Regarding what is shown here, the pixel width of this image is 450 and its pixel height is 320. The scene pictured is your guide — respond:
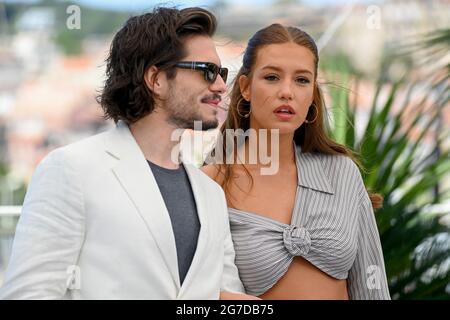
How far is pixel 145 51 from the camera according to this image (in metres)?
2.06

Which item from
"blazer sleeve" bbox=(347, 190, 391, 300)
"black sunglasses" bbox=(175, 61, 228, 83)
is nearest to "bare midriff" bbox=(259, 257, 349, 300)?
"blazer sleeve" bbox=(347, 190, 391, 300)

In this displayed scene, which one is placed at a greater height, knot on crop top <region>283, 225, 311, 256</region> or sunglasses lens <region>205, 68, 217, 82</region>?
sunglasses lens <region>205, 68, 217, 82</region>

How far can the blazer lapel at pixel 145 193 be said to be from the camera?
6.11ft

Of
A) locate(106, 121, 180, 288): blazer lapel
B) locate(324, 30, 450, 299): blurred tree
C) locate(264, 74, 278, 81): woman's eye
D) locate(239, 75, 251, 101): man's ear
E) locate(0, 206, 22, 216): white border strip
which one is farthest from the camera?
locate(0, 206, 22, 216): white border strip

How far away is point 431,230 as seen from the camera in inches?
128

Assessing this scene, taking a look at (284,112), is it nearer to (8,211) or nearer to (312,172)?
(312,172)

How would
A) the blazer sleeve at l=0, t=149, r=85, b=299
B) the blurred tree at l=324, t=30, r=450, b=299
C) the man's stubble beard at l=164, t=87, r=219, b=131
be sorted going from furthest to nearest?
the blurred tree at l=324, t=30, r=450, b=299 → the man's stubble beard at l=164, t=87, r=219, b=131 → the blazer sleeve at l=0, t=149, r=85, b=299

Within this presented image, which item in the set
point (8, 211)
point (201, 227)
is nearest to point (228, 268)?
point (201, 227)

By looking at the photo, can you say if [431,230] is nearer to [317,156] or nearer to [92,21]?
[317,156]

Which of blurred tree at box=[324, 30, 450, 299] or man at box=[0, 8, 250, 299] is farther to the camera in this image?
blurred tree at box=[324, 30, 450, 299]

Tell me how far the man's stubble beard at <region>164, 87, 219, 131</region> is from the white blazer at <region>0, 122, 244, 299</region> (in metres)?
0.14

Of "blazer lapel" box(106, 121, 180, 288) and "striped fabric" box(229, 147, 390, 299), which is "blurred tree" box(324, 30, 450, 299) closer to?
"striped fabric" box(229, 147, 390, 299)

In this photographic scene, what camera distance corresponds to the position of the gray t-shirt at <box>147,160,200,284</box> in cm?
194

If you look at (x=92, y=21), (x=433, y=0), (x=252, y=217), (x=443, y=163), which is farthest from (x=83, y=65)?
(x=252, y=217)
